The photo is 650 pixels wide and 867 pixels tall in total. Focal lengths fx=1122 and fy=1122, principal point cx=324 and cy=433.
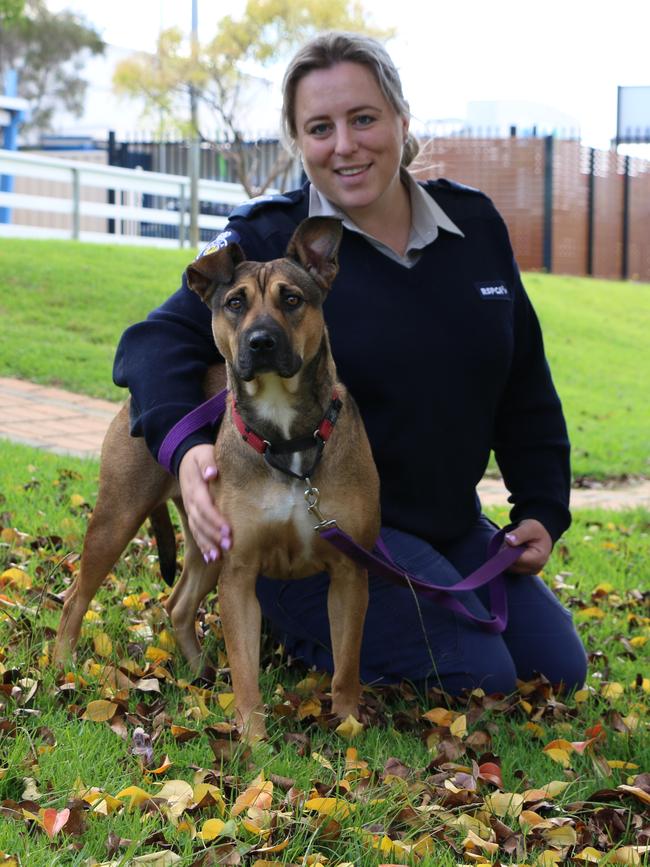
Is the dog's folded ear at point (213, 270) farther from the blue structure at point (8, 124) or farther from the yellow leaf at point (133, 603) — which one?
the blue structure at point (8, 124)

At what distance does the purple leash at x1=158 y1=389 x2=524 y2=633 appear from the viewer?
11.5ft

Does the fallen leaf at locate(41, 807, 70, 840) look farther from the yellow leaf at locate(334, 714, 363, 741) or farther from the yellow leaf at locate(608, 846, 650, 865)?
the yellow leaf at locate(608, 846, 650, 865)

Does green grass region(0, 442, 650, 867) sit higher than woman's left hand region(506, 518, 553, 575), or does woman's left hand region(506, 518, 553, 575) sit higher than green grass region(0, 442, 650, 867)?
woman's left hand region(506, 518, 553, 575)

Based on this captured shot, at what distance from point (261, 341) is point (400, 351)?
974mm

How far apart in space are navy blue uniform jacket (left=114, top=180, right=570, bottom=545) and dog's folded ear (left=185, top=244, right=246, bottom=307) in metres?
0.44

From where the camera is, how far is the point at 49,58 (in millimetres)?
48312

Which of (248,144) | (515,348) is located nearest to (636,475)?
(515,348)

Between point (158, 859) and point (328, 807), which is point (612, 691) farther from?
point (158, 859)

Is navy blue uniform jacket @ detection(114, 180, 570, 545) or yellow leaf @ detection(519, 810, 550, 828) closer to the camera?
yellow leaf @ detection(519, 810, 550, 828)

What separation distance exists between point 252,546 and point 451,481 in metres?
1.10

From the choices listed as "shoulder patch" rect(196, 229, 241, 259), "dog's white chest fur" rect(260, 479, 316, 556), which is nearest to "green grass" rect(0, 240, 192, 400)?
"shoulder patch" rect(196, 229, 241, 259)

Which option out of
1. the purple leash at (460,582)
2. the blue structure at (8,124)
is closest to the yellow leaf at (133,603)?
the purple leash at (460,582)

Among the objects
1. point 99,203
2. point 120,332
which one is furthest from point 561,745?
point 99,203

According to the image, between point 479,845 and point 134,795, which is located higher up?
point 134,795
